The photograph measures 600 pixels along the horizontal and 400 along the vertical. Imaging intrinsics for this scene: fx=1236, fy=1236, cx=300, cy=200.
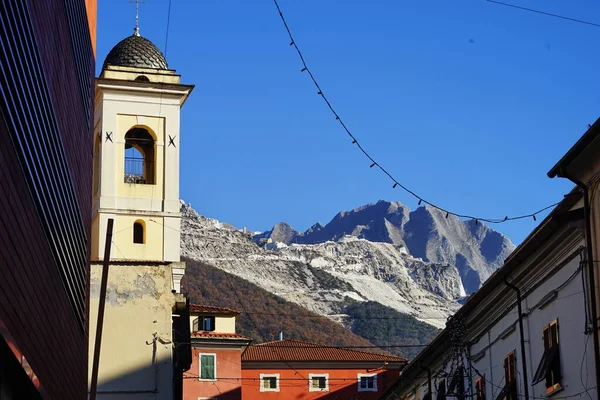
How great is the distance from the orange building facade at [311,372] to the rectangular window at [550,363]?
157 ft

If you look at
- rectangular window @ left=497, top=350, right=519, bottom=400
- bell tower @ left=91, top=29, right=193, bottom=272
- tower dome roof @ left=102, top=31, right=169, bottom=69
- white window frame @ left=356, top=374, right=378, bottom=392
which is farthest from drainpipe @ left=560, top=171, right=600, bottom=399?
white window frame @ left=356, top=374, right=378, bottom=392

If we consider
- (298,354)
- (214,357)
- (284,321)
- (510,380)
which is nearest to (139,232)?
(510,380)

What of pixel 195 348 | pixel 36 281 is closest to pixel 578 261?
pixel 36 281

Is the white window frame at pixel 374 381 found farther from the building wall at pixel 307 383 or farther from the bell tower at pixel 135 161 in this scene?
the bell tower at pixel 135 161

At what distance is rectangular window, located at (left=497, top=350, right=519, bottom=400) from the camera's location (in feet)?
91.8

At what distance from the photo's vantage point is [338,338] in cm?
14675

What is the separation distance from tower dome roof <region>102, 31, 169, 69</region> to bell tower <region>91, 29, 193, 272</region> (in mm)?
556

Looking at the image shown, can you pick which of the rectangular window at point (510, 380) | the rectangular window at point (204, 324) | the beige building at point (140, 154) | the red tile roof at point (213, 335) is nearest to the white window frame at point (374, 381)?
the red tile roof at point (213, 335)

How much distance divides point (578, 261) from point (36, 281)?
1144 cm

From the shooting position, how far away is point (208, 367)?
66.4m

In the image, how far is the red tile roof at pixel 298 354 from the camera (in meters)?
73.8

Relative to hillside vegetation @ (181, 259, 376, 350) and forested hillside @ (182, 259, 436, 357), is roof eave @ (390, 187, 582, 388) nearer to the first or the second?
hillside vegetation @ (181, 259, 376, 350)

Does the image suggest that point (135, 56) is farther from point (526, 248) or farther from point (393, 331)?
point (393, 331)

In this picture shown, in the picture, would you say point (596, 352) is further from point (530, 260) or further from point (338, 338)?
point (338, 338)
